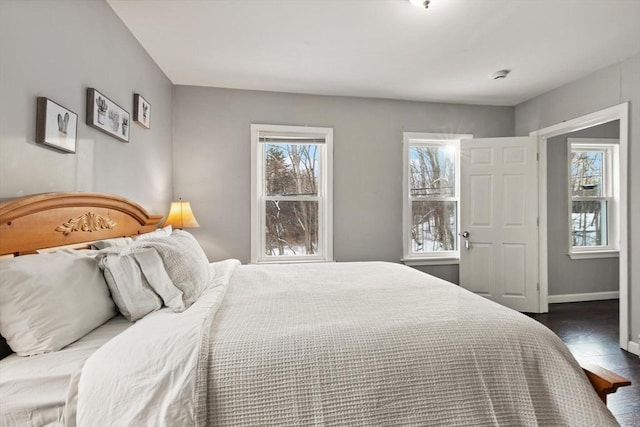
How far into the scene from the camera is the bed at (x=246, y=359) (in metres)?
1.00

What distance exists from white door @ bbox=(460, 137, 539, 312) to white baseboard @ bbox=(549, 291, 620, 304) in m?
0.70

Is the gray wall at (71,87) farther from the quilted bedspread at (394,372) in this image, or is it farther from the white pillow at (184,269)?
the quilted bedspread at (394,372)

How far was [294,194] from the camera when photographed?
3.74m

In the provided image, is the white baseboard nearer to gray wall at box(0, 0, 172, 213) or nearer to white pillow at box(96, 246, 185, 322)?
white pillow at box(96, 246, 185, 322)

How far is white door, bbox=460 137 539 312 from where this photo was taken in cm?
375

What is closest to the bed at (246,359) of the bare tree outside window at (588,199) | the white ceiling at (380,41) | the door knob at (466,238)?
the white ceiling at (380,41)

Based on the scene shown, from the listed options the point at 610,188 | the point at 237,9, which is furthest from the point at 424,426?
the point at 610,188

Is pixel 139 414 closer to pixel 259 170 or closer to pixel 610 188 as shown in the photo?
pixel 259 170

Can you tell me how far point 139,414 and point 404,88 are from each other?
358 cm

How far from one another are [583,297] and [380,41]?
14.0 feet

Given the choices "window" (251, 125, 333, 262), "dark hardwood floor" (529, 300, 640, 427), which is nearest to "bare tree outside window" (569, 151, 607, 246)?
"dark hardwood floor" (529, 300, 640, 427)

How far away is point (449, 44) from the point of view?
2629 mm

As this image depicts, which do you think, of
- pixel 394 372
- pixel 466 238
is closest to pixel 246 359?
pixel 394 372

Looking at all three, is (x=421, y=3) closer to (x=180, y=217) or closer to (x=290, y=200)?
(x=290, y=200)
